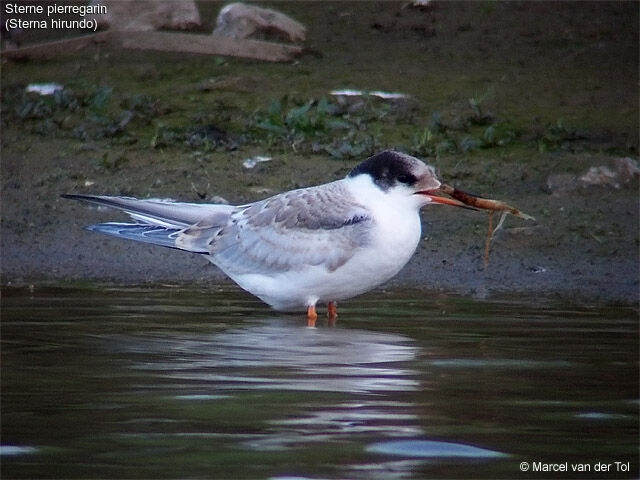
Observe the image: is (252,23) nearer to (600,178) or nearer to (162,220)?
(600,178)

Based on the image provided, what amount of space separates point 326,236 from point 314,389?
2258mm

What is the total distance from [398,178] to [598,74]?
602 cm

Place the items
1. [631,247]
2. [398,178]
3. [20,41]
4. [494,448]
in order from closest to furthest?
[494,448], [398,178], [631,247], [20,41]

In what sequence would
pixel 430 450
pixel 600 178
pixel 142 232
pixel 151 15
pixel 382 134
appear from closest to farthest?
pixel 430 450 → pixel 142 232 → pixel 600 178 → pixel 382 134 → pixel 151 15

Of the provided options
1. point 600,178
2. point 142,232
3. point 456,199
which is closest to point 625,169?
point 600,178

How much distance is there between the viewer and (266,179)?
11094 millimetres

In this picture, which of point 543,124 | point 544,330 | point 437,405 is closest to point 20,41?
point 543,124

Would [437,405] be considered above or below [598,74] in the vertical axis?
below

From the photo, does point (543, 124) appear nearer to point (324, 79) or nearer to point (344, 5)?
point (324, 79)

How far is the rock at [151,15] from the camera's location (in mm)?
14641

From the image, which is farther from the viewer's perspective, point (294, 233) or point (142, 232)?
point (142, 232)

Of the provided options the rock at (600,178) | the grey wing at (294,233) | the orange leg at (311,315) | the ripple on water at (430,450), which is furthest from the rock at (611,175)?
the ripple on water at (430,450)

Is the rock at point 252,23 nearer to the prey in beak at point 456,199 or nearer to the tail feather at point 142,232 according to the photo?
the tail feather at point 142,232

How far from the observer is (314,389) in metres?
5.84
